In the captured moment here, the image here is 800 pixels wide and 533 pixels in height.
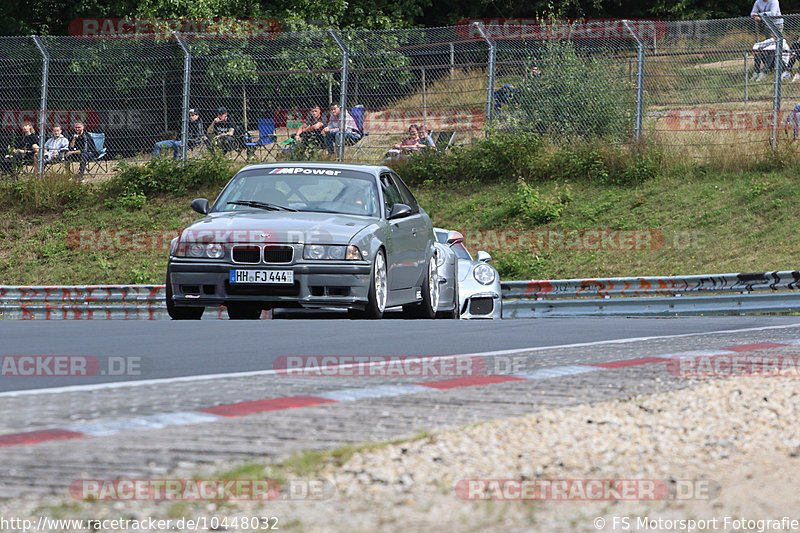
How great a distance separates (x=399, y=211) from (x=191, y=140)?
12939 millimetres

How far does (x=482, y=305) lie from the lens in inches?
528

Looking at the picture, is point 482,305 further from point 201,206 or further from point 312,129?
point 312,129

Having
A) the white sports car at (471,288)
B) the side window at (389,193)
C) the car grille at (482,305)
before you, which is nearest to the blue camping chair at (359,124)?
the white sports car at (471,288)

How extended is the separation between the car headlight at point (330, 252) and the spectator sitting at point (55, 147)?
44.9ft

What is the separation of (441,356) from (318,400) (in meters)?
1.83

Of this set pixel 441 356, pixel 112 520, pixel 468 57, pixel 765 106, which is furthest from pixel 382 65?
pixel 112 520

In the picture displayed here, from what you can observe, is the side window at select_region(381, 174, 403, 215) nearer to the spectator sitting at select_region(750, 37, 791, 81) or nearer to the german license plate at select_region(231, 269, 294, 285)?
the german license plate at select_region(231, 269, 294, 285)

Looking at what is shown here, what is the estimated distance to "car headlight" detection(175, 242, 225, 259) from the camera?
396 inches

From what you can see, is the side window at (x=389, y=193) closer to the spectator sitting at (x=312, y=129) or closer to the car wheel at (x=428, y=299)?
the car wheel at (x=428, y=299)

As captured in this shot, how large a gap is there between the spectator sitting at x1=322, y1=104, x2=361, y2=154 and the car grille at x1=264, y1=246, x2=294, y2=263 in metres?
12.0

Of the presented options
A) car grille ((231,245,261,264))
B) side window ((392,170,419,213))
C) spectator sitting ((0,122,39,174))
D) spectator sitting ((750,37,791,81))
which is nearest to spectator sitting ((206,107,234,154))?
spectator sitting ((0,122,39,174))

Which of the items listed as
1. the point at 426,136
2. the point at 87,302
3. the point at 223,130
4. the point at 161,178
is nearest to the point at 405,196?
the point at 87,302

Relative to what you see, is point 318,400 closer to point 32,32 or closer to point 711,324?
point 711,324

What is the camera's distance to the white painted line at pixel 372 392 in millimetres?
5281
